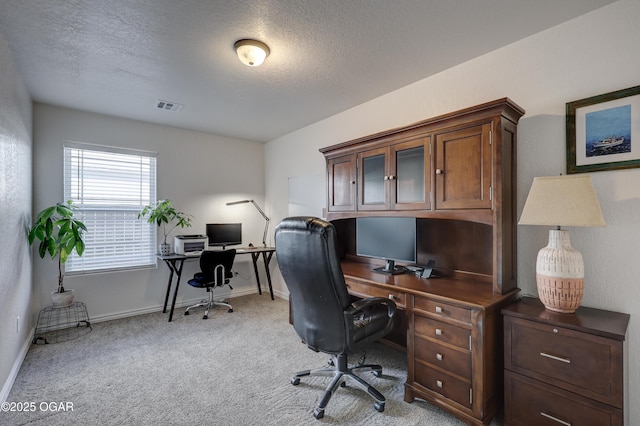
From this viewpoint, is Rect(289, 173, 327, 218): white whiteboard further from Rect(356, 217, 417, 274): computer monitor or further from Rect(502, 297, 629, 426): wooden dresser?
Rect(502, 297, 629, 426): wooden dresser

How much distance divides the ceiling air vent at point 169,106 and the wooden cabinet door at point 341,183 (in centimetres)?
193

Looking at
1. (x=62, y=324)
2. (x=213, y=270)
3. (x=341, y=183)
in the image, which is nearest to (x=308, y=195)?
(x=341, y=183)

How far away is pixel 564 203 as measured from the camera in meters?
1.66

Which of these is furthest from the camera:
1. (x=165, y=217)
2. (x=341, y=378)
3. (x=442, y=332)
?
(x=165, y=217)

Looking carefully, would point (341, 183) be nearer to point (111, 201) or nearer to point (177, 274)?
point (177, 274)

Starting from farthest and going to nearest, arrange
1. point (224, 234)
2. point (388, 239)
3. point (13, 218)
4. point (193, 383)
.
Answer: point (224, 234), point (388, 239), point (13, 218), point (193, 383)

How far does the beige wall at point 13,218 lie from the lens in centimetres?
212

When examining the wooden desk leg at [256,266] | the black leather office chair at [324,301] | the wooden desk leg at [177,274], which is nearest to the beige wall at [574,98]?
the black leather office chair at [324,301]

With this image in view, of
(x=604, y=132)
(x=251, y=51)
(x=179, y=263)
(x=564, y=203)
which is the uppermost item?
(x=251, y=51)

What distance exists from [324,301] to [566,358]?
4.38ft

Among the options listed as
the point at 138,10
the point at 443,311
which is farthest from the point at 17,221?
the point at 443,311

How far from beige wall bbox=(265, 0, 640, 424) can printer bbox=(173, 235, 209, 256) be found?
3320 mm

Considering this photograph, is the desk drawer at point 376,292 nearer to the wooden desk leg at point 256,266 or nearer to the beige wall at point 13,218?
the wooden desk leg at point 256,266

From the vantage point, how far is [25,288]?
9.59 ft
